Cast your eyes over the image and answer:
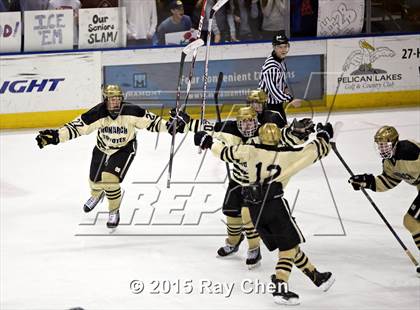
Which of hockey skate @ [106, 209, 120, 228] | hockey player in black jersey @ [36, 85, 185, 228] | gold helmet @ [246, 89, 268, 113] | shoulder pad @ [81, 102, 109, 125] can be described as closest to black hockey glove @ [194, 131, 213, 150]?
gold helmet @ [246, 89, 268, 113]

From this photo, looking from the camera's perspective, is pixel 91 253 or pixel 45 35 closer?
pixel 91 253

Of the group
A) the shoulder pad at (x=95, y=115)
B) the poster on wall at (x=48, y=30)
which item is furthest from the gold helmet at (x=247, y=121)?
the poster on wall at (x=48, y=30)

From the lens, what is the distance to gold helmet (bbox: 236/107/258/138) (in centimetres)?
576

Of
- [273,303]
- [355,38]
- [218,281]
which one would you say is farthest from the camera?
[355,38]

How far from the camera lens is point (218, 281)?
5852 mm

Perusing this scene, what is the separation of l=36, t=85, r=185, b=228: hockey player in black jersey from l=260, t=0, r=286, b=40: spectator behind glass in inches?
180

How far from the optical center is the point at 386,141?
5582mm

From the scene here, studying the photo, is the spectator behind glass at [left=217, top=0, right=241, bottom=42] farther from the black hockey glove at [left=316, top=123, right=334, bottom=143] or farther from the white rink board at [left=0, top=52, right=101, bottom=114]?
the black hockey glove at [left=316, top=123, right=334, bottom=143]

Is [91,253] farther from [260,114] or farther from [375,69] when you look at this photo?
[375,69]

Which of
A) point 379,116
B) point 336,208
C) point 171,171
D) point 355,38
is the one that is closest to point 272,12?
point 355,38

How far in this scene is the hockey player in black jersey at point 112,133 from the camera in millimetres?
6867

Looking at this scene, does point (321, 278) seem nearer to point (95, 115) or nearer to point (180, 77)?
point (95, 115)

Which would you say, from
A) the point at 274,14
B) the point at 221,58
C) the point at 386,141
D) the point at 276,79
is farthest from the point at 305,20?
the point at 386,141

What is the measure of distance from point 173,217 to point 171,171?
1.17 m
